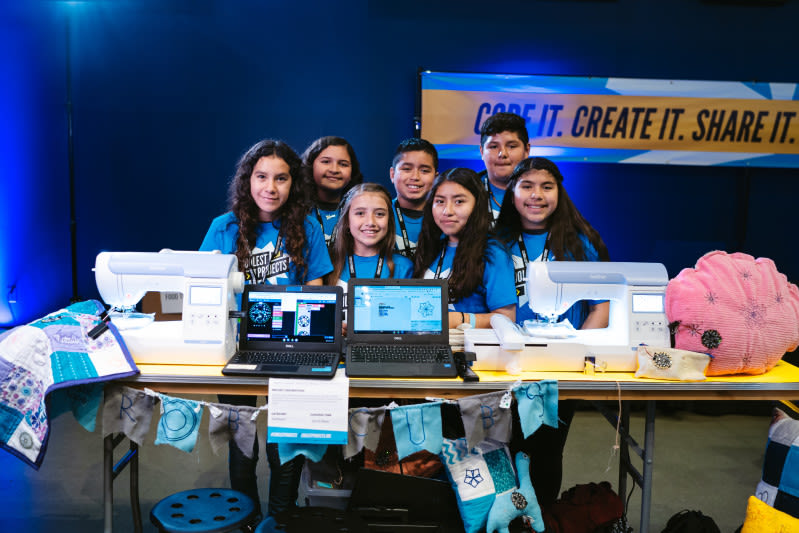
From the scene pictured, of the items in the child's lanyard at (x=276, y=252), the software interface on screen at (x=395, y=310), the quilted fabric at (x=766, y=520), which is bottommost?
the quilted fabric at (x=766, y=520)

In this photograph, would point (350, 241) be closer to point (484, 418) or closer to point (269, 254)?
point (269, 254)

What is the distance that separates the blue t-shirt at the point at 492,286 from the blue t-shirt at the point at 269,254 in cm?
52

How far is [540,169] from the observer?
8.75 feet

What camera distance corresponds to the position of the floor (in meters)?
2.94

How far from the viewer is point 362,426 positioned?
78.4 inches

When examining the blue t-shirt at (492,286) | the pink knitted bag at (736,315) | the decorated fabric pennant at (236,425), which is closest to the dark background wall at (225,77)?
the blue t-shirt at (492,286)

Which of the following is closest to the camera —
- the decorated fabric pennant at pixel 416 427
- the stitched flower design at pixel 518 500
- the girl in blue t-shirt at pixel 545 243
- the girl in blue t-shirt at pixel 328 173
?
the decorated fabric pennant at pixel 416 427

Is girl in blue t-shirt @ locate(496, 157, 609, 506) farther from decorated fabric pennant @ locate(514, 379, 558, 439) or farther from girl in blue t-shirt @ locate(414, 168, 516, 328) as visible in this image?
decorated fabric pennant @ locate(514, 379, 558, 439)

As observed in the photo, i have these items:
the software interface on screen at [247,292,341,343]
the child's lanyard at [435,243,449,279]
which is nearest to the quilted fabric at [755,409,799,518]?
the child's lanyard at [435,243,449,279]

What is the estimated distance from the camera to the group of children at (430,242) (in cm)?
258

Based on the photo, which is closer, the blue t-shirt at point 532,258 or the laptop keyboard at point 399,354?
the laptop keyboard at point 399,354

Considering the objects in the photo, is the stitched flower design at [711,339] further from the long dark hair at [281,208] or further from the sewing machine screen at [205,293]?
the sewing machine screen at [205,293]

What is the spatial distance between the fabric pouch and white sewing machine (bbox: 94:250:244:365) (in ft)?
4.90

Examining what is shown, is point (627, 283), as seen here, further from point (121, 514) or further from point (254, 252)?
point (121, 514)
